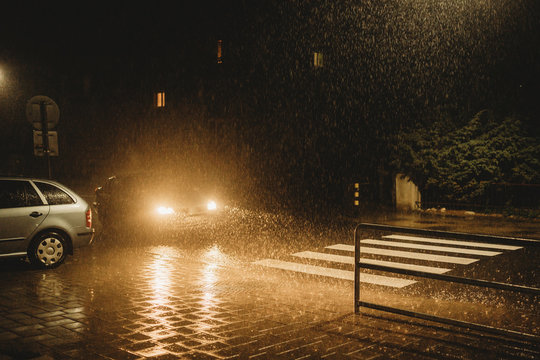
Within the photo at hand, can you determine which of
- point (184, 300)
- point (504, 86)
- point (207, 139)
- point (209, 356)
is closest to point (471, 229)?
point (504, 86)

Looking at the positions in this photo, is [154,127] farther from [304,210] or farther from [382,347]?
[382,347]

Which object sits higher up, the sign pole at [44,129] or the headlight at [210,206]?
the sign pole at [44,129]

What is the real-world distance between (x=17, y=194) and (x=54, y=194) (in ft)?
2.14

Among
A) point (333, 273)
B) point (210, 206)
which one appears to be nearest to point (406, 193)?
point (210, 206)

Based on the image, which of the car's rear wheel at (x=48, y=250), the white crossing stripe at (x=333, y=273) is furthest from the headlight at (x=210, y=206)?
the car's rear wheel at (x=48, y=250)

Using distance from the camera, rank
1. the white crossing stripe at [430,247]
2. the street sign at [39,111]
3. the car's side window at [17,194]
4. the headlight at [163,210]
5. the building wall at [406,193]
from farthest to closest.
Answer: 1. the building wall at [406,193]
2. the headlight at [163,210]
3. the street sign at [39,111]
4. the white crossing stripe at [430,247]
5. the car's side window at [17,194]

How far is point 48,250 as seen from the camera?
912 centimetres

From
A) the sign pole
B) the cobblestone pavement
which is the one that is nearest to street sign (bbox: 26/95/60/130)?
the sign pole

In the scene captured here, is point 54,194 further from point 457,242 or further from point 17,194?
point 457,242

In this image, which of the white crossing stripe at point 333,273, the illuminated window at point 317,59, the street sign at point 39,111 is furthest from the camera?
the illuminated window at point 317,59

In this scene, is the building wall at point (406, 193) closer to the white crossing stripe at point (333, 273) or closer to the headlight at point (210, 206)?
the headlight at point (210, 206)

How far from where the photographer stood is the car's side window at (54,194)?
30.4 feet

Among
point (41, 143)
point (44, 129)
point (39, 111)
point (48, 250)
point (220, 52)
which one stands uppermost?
point (220, 52)

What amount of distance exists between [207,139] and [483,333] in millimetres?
32300
